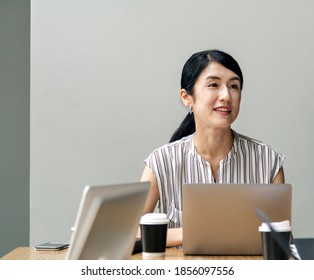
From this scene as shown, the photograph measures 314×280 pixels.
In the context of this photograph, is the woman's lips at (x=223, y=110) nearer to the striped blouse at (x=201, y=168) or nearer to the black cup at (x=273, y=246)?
the striped blouse at (x=201, y=168)

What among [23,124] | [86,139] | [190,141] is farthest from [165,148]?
[23,124]

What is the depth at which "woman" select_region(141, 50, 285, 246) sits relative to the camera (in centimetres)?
228

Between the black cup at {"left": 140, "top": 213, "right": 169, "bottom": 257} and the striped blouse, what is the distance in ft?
2.05

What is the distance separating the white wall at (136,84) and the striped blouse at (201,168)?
2.87 feet

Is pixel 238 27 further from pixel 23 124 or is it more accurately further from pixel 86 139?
pixel 23 124

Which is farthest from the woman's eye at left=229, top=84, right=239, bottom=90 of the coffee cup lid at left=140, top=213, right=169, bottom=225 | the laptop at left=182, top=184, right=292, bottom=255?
the coffee cup lid at left=140, top=213, right=169, bottom=225

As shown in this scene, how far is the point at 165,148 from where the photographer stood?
240 cm

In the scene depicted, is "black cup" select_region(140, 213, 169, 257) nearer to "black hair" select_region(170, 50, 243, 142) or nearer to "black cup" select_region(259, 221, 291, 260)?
"black cup" select_region(259, 221, 291, 260)

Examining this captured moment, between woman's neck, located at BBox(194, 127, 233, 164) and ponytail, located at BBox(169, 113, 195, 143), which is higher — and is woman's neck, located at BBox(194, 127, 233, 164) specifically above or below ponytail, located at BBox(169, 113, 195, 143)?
below

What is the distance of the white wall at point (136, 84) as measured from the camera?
3.20 metres

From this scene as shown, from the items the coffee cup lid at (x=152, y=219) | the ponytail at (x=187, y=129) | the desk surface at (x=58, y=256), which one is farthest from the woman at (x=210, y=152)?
the coffee cup lid at (x=152, y=219)

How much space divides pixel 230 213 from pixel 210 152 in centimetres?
74

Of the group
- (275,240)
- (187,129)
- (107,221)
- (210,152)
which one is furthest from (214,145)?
(107,221)
